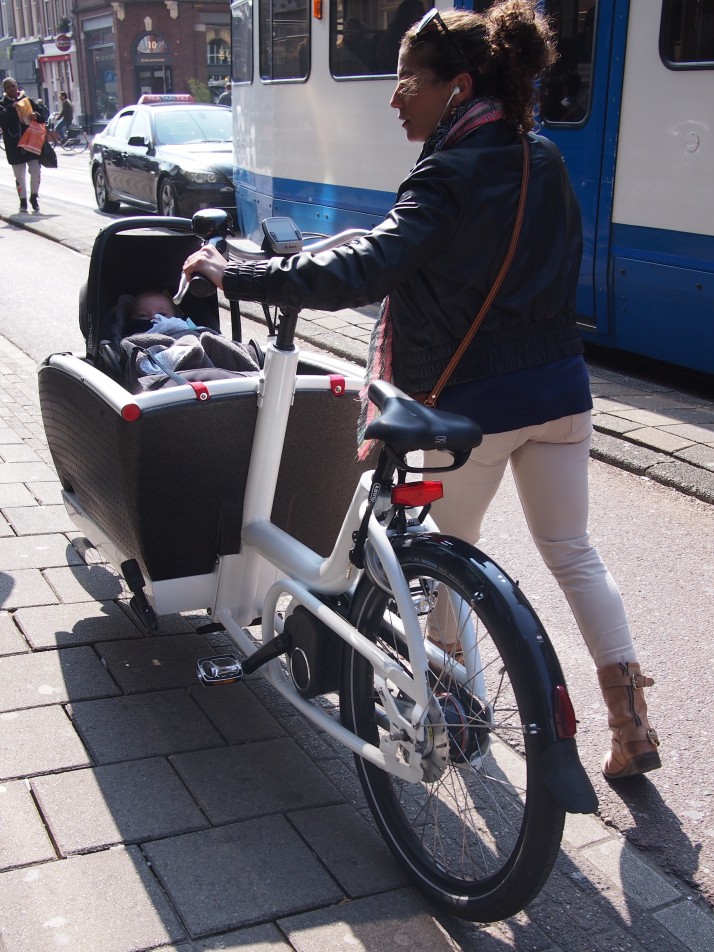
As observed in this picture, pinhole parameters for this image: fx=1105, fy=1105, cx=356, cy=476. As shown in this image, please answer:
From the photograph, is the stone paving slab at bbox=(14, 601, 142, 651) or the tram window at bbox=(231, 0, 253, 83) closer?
the stone paving slab at bbox=(14, 601, 142, 651)

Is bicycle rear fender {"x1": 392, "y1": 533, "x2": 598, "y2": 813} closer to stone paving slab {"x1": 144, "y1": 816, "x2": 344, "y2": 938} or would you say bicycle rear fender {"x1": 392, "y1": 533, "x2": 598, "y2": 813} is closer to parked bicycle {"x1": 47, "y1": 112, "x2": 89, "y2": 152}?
stone paving slab {"x1": 144, "y1": 816, "x2": 344, "y2": 938}

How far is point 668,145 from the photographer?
641cm

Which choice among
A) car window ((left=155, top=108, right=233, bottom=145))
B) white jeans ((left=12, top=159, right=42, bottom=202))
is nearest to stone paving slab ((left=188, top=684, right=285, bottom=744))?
car window ((left=155, top=108, right=233, bottom=145))

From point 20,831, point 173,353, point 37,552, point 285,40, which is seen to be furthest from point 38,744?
point 285,40

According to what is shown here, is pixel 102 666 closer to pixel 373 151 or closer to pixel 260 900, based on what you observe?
pixel 260 900

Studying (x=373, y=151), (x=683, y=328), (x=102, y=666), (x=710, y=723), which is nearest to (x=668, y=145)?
(x=683, y=328)

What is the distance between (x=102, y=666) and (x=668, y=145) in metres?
4.67

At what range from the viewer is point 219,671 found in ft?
9.67

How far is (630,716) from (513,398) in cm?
92

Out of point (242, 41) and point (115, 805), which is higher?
point (242, 41)

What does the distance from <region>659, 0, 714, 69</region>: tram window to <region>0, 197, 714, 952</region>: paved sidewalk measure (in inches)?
175

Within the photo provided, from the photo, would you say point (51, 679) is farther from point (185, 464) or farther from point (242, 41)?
point (242, 41)

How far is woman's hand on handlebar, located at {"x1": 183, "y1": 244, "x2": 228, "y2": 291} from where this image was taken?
8.38ft

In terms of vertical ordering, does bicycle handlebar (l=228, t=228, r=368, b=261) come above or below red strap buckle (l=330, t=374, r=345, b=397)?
above
